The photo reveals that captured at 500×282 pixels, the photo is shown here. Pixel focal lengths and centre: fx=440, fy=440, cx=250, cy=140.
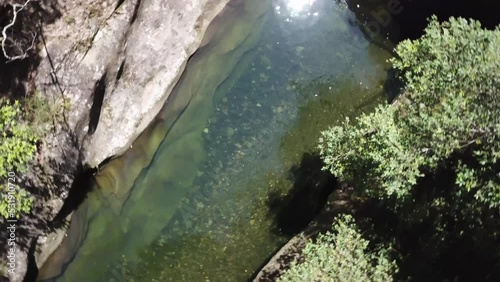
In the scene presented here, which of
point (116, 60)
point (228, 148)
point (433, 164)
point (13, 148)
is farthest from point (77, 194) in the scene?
point (433, 164)

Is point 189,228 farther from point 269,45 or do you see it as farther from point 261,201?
point 269,45

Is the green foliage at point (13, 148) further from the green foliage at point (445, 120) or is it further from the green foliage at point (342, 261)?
the green foliage at point (445, 120)

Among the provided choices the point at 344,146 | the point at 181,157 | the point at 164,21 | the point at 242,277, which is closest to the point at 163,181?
the point at 181,157

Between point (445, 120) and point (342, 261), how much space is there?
166 inches

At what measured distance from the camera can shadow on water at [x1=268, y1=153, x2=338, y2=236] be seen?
1282 centimetres

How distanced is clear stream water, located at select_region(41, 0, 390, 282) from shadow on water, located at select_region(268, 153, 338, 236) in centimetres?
23

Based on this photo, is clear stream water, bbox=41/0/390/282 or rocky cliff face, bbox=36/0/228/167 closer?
rocky cliff face, bbox=36/0/228/167

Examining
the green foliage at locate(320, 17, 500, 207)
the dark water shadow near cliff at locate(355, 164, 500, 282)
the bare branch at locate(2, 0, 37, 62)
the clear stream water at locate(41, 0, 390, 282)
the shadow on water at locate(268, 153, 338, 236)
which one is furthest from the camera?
the shadow on water at locate(268, 153, 338, 236)

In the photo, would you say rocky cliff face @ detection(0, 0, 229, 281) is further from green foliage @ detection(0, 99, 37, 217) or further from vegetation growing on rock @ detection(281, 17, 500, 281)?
vegetation growing on rock @ detection(281, 17, 500, 281)

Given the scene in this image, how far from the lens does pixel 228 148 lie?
13.5m

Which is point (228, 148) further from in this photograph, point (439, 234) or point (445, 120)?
point (445, 120)

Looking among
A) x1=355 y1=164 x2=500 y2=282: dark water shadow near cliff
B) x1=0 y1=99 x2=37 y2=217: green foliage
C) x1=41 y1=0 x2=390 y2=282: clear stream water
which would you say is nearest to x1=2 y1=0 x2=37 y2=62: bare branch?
x1=0 y1=99 x2=37 y2=217: green foliage

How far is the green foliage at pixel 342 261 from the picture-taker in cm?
1017

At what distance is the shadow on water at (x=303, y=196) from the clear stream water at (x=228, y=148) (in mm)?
233
